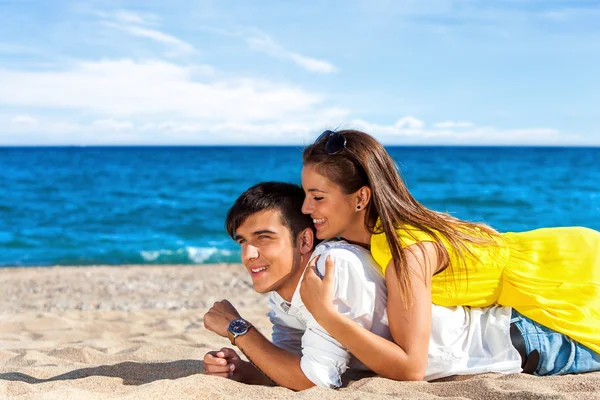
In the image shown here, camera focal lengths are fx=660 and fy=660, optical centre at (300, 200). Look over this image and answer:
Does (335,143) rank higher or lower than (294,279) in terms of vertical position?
higher

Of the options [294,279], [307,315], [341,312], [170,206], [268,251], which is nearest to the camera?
[341,312]

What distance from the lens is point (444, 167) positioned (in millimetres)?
37031

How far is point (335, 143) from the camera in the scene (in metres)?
3.45

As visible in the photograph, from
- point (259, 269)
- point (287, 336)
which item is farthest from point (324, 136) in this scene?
point (287, 336)

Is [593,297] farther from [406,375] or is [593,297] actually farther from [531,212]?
[531,212]

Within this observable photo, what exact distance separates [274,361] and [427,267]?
A: 924 millimetres

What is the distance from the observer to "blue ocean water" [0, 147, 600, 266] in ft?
43.9

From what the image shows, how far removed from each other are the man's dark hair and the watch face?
0.52 meters

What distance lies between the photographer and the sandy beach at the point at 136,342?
10.6 feet

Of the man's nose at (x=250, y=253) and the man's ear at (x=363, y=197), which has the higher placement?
the man's ear at (x=363, y=197)

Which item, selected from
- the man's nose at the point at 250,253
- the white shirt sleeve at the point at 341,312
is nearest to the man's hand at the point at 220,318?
the man's nose at the point at 250,253

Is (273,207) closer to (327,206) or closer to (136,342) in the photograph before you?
(327,206)

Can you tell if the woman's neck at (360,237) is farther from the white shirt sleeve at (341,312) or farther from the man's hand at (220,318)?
the man's hand at (220,318)

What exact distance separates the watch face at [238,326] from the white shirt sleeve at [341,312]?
45 centimetres
